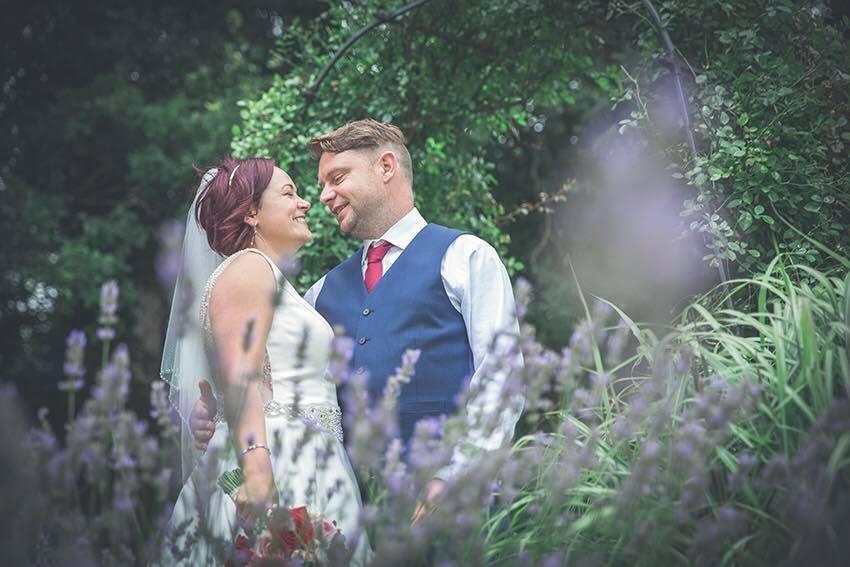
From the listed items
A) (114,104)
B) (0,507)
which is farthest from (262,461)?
(114,104)

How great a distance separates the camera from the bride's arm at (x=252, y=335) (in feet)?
7.36

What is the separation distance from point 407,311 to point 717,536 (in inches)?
55.7

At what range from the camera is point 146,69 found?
8.75 metres

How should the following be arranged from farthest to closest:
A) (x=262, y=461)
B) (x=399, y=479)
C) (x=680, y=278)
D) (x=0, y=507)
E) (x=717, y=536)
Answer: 1. (x=680, y=278)
2. (x=262, y=461)
3. (x=399, y=479)
4. (x=717, y=536)
5. (x=0, y=507)

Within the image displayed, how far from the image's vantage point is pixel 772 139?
3068 mm

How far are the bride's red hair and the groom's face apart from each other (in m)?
0.22

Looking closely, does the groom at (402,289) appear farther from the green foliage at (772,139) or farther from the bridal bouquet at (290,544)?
the green foliage at (772,139)

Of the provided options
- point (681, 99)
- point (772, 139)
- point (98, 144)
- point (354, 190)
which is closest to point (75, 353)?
point (354, 190)

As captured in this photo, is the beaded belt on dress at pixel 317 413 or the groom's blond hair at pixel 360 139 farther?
the groom's blond hair at pixel 360 139

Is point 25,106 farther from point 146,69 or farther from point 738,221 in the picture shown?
point 738,221

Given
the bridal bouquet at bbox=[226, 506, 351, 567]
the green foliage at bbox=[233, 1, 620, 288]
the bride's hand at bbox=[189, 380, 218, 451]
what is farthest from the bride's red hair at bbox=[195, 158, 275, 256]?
the green foliage at bbox=[233, 1, 620, 288]

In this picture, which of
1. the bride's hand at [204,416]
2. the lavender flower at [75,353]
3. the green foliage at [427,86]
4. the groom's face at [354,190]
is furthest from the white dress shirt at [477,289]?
the green foliage at [427,86]

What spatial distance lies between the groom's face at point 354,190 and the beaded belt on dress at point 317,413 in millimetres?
643

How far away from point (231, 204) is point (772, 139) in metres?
1.80
